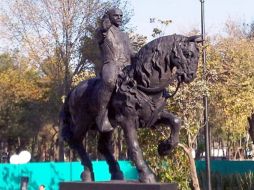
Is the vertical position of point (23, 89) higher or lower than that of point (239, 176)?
higher

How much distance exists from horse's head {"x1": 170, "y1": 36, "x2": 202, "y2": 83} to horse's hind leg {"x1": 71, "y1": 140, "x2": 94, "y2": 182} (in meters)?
1.83

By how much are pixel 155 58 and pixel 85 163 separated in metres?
1.88

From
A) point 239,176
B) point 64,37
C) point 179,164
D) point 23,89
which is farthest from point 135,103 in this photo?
point 23,89

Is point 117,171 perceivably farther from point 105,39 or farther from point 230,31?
point 230,31

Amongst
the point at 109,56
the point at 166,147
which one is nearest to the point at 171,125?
the point at 166,147

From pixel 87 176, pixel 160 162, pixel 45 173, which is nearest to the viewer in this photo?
pixel 87 176

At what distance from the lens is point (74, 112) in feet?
27.4

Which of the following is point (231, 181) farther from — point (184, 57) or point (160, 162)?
point (184, 57)

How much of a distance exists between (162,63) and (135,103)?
59cm

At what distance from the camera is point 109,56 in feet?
25.8

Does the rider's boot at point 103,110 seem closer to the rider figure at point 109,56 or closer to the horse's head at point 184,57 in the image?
the rider figure at point 109,56

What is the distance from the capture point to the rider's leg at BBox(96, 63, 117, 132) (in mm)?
7625

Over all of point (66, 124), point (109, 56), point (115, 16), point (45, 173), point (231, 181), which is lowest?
point (231, 181)

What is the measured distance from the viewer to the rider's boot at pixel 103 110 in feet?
25.2
